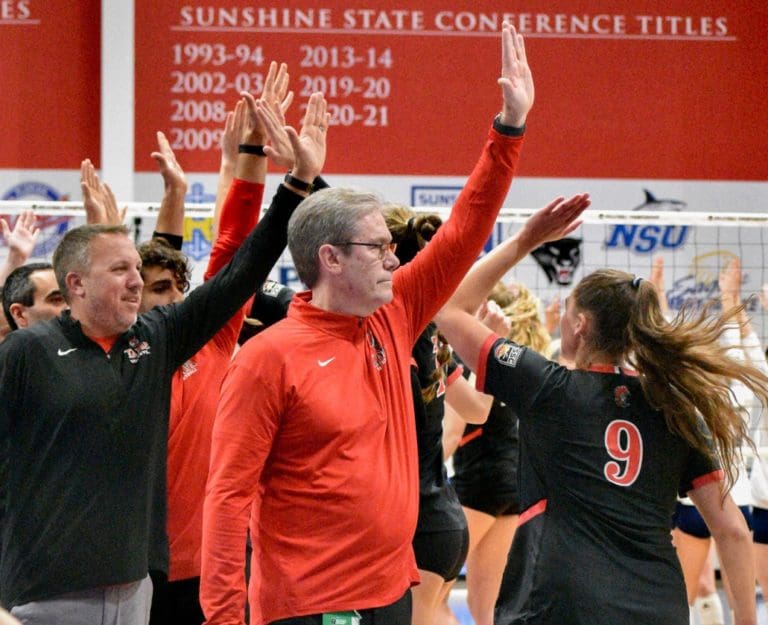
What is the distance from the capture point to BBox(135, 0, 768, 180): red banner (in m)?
9.30

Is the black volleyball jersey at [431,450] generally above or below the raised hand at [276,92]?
below

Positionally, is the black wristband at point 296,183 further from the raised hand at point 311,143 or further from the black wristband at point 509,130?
the black wristband at point 509,130

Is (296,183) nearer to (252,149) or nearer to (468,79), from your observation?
(252,149)

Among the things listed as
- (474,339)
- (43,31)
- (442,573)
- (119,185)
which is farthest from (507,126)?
(43,31)

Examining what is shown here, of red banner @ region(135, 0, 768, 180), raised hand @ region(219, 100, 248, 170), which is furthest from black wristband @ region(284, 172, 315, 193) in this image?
red banner @ region(135, 0, 768, 180)

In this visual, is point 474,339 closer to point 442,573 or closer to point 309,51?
point 442,573

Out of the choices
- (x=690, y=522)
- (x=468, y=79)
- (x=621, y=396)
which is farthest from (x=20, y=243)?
(x=468, y=79)

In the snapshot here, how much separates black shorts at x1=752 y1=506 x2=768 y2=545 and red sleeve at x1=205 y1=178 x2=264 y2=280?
409 centimetres

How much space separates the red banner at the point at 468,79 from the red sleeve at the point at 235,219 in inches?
224

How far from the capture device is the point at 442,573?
4.57 m

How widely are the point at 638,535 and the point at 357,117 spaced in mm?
6553

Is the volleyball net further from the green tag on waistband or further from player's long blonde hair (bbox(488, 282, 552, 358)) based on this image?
the green tag on waistband

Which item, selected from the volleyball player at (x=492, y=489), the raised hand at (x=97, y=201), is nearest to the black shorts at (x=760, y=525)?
the volleyball player at (x=492, y=489)

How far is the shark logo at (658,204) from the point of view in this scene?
943 cm
